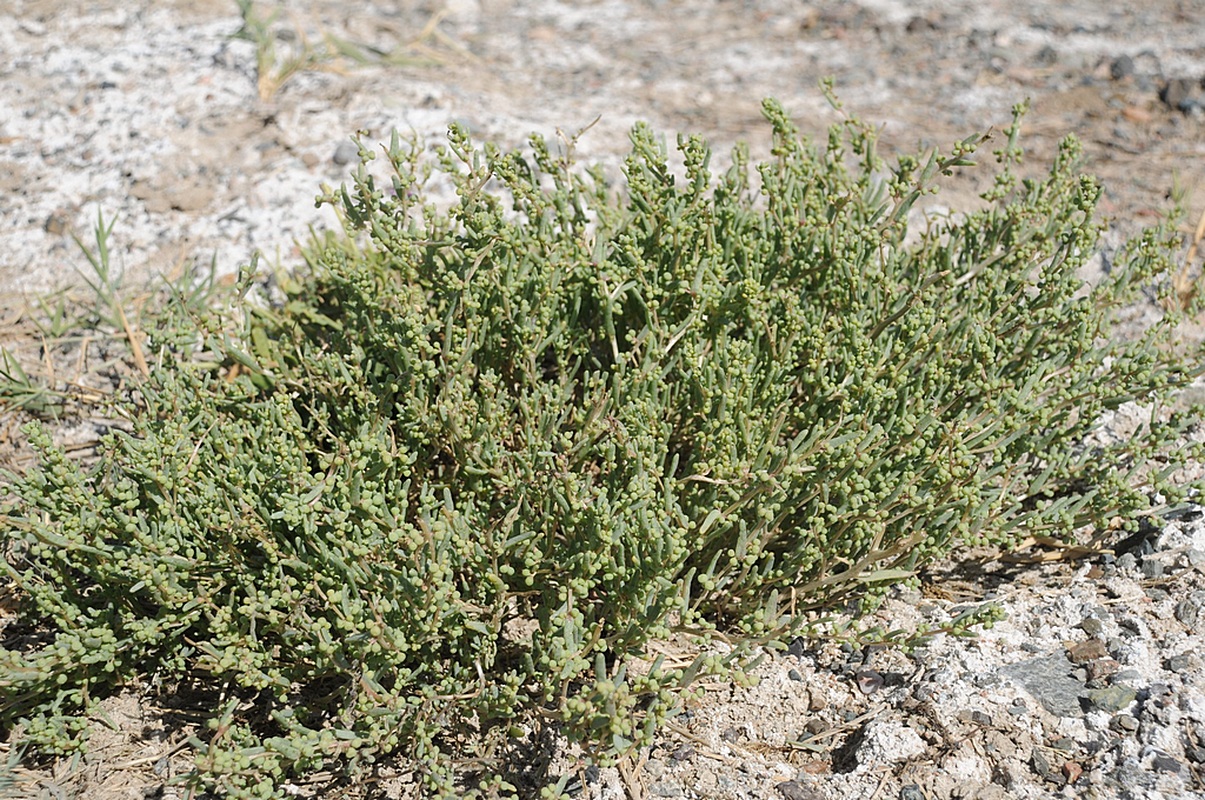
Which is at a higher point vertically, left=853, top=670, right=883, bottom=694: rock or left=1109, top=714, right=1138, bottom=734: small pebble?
left=1109, top=714, right=1138, bottom=734: small pebble

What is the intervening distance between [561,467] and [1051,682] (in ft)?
3.87

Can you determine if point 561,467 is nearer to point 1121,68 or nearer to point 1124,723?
point 1124,723

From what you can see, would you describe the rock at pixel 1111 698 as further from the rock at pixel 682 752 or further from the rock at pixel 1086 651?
the rock at pixel 682 752

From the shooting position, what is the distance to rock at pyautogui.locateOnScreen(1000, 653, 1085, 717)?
2.37m

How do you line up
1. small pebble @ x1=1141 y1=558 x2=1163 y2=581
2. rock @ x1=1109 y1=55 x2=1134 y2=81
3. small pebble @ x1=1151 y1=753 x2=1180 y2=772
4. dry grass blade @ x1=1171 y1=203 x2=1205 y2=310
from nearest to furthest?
1. small pebble @ x1=1151 y1=753 x2=1180 y2=772
2. small pebble @ x1=1141 y1=558 x2=1163 y2=581
3. dry grass blade @ x1=1171 y1=203 x2=1205 y2=310
4. rock @ x1=1109 y1=55 x2=1134 y2=81

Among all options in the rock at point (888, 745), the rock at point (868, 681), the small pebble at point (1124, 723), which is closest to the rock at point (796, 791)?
the rock at point (888, 745)

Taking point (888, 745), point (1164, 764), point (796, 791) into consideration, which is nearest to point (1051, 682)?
point (1164, 764)

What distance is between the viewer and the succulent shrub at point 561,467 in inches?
88.5

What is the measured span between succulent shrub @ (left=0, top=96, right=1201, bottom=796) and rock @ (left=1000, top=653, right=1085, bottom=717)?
0.95ft

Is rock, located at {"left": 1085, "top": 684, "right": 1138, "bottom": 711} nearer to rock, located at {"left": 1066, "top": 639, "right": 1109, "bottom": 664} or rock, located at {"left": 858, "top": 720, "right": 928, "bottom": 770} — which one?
rock, located at {"left": 1066, "top": 639, "right": 1109, "bottom": 664}

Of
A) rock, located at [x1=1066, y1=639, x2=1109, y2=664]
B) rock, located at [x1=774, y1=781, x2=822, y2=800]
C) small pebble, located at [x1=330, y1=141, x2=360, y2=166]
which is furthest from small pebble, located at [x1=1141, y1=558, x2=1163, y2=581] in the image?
small pebble, located at [x1=330, y1=141, x2=360, y2=166]

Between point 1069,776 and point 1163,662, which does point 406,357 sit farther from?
point 1163,662

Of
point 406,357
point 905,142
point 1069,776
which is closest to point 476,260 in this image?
point 406,357

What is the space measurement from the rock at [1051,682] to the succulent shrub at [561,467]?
29 centimetres
